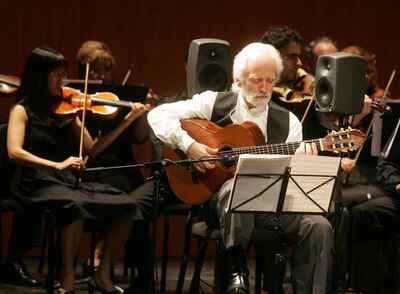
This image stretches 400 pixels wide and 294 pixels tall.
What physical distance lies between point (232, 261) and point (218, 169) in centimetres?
53

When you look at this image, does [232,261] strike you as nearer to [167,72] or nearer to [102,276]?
[102,276]

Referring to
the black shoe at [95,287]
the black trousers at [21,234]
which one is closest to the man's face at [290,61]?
the black shoe at [95,287]

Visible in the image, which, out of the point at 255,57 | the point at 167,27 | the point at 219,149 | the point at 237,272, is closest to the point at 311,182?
the point at 237,272

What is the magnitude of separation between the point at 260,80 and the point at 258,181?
77 centimetres

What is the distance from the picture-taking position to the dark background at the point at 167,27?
21.6 ft

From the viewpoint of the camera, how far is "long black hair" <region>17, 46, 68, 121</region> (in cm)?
493

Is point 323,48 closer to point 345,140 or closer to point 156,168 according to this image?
point 345,140

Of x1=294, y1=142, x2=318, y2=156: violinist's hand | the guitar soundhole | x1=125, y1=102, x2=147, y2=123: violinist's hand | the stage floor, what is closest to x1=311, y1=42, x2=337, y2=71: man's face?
the stage floor

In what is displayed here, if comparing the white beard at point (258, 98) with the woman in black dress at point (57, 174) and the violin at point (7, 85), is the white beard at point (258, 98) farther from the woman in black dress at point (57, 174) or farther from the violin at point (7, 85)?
the violin at point (7, 85)

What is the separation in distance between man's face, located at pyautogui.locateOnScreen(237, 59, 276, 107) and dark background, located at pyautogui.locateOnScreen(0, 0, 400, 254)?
2.39 m

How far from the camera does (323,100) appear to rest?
14.5 ft

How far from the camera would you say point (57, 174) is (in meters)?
5.00

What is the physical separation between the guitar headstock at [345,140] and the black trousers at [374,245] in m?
1.11

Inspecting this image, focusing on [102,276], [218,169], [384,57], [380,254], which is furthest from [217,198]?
[384,57]
